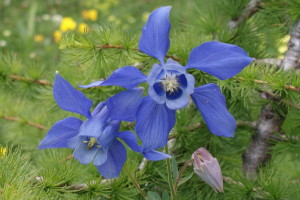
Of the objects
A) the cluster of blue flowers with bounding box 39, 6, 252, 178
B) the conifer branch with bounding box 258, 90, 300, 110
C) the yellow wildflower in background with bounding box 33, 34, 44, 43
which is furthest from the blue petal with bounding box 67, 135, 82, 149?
the yellow wildflower in background with bounding box 33, 34, 44, 43

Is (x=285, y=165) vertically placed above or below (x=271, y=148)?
below

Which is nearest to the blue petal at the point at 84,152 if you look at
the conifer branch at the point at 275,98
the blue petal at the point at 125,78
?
the blue petal at the point at 125,78

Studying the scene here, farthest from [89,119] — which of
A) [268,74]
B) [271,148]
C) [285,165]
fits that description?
[285,165]

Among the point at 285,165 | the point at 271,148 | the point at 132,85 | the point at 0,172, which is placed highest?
the point at 132,85

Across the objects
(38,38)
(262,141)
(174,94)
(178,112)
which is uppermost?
(174,94)

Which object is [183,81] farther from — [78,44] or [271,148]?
[271,148]

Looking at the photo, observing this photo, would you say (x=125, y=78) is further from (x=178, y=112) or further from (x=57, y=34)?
(x=57, y=34)

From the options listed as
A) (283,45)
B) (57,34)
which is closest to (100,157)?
(283,45)
